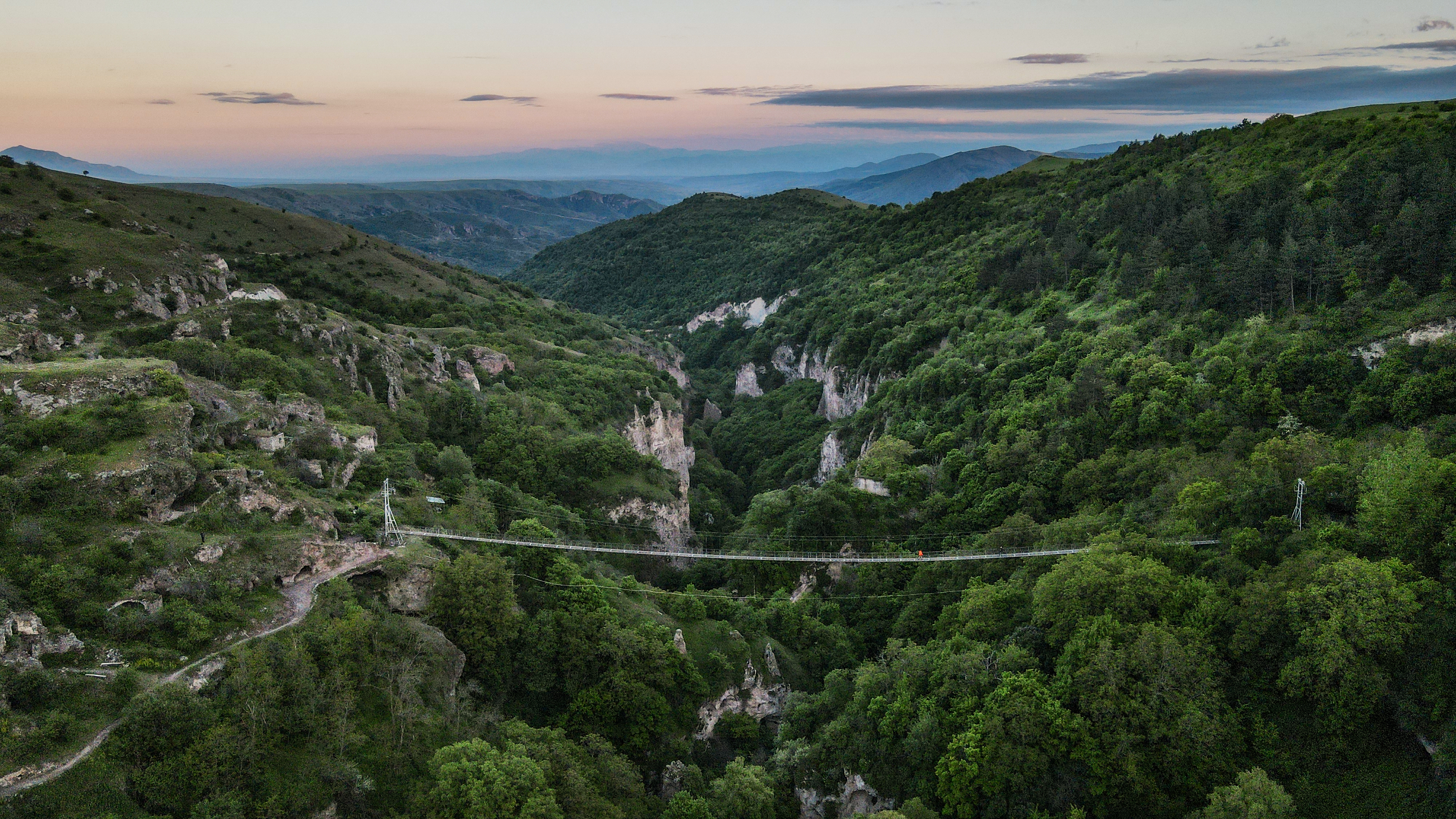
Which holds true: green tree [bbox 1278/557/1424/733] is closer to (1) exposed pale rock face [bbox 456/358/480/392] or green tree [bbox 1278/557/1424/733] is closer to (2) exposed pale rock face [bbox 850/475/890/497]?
(2) exposed pale rock face [bbox 850/475/890/497]

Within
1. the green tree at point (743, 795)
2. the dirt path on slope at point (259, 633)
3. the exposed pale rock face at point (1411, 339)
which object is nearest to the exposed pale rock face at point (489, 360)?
the dirt path on slope at point (259, 633)

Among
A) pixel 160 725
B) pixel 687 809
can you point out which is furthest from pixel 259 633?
pixel 687 809

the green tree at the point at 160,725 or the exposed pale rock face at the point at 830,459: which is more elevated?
the green tree at the point at 160,725

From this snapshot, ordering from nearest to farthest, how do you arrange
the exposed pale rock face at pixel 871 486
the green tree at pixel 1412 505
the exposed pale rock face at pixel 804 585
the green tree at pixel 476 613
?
the green tree at pixel 1412 505 → the green tree at pixel 476 613 → the exposed pale rock face at pixel 804 585 → the exposed pale rock face at pixel 871 486

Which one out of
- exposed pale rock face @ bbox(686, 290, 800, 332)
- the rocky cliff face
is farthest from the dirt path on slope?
exposed pale rock face @ bbox(686, 290, 800, 332)

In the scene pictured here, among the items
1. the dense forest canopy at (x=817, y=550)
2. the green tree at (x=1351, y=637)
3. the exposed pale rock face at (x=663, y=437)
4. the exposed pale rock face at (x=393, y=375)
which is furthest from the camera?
the exposed pale rock face at (x=663, y=437)

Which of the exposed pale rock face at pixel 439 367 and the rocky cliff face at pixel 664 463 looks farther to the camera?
the exposed pale rock face at pixel 439 367

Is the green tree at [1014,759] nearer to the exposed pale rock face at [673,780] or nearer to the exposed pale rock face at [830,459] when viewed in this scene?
the exposed pale rock face at [673,780]
